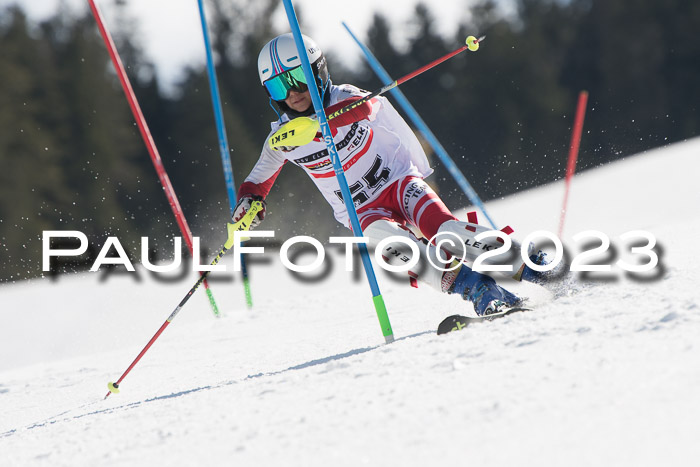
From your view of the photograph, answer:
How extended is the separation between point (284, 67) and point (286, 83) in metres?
0.08

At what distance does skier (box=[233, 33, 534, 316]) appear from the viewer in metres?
3.12

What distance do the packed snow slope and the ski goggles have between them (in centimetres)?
114

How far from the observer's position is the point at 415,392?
1.93m

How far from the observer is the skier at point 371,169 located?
3121mm

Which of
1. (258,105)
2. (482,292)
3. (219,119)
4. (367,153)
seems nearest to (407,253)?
(482,292)

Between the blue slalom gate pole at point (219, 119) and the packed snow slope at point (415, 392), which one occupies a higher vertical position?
the blue slalom gate pole at point (219, 119)

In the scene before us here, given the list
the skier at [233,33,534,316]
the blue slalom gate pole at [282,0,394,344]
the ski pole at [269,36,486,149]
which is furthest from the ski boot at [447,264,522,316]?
the ski pole at [269,36,486,149]

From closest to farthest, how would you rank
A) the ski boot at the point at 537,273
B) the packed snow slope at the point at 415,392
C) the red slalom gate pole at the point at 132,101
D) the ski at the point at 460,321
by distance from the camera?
the packed snow slope at the point at 415,392, the ski at the point at 460,321, the ski boot at the point at 537,273, the red slalom gate pole at the point at 132,101

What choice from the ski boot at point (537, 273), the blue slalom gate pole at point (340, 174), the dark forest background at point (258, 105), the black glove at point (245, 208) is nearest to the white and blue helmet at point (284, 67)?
the blue slalom gate pole at point (340, 174)

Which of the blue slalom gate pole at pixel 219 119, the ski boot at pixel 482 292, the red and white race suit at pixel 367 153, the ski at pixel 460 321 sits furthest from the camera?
the blue slalom gate pole at pixel 219 119

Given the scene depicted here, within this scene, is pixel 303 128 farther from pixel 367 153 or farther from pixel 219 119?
pixel 219 119

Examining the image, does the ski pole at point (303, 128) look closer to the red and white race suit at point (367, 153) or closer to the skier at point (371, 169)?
the skier at point (371, 169)

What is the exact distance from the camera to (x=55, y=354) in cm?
533

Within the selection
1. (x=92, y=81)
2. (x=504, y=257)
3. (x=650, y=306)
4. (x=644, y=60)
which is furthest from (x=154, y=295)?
(x=644, y=60)
